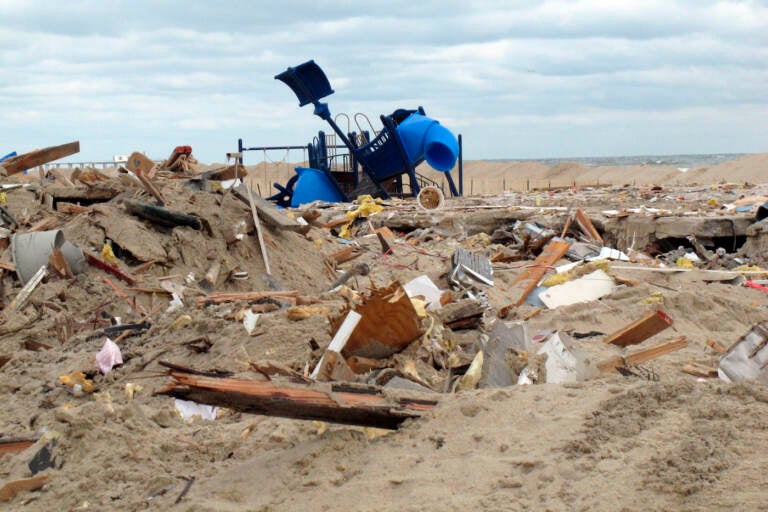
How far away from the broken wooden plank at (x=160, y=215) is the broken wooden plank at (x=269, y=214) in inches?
36.7

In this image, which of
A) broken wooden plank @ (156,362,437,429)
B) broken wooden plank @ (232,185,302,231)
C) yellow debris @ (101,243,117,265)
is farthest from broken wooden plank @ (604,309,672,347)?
yellow debris @ (101,243,117,265)

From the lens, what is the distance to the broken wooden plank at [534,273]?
7.81m

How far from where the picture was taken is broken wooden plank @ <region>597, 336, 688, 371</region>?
462 cm

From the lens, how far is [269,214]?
8.96 metres

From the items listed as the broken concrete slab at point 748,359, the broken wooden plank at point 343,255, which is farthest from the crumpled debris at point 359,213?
the broken concrete slab at point 748,359

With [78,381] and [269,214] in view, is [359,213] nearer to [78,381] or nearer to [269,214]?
[269,214]

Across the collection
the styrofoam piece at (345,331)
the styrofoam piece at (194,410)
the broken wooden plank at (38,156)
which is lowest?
the styrofoam piece at (194,410)

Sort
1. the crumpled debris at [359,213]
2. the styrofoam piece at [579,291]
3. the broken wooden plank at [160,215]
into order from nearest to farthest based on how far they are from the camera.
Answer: the styrofoam piece at [579,291], the broken wooden plank at [160,215], the crumpled debris at [359,213]

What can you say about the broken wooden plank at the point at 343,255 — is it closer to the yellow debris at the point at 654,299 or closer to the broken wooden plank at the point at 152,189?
the broken wooden plank at the point at 152,189

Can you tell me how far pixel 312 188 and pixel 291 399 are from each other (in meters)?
16.5

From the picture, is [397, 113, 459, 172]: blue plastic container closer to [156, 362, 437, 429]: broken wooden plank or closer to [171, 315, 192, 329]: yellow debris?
[171, 315, 192, 329]: yellow debris

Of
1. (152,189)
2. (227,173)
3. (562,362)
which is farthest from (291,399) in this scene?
(227,173)

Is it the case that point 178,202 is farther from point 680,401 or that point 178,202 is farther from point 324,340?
point 680,401

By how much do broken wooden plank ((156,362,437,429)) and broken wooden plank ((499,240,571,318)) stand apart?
152 inches
